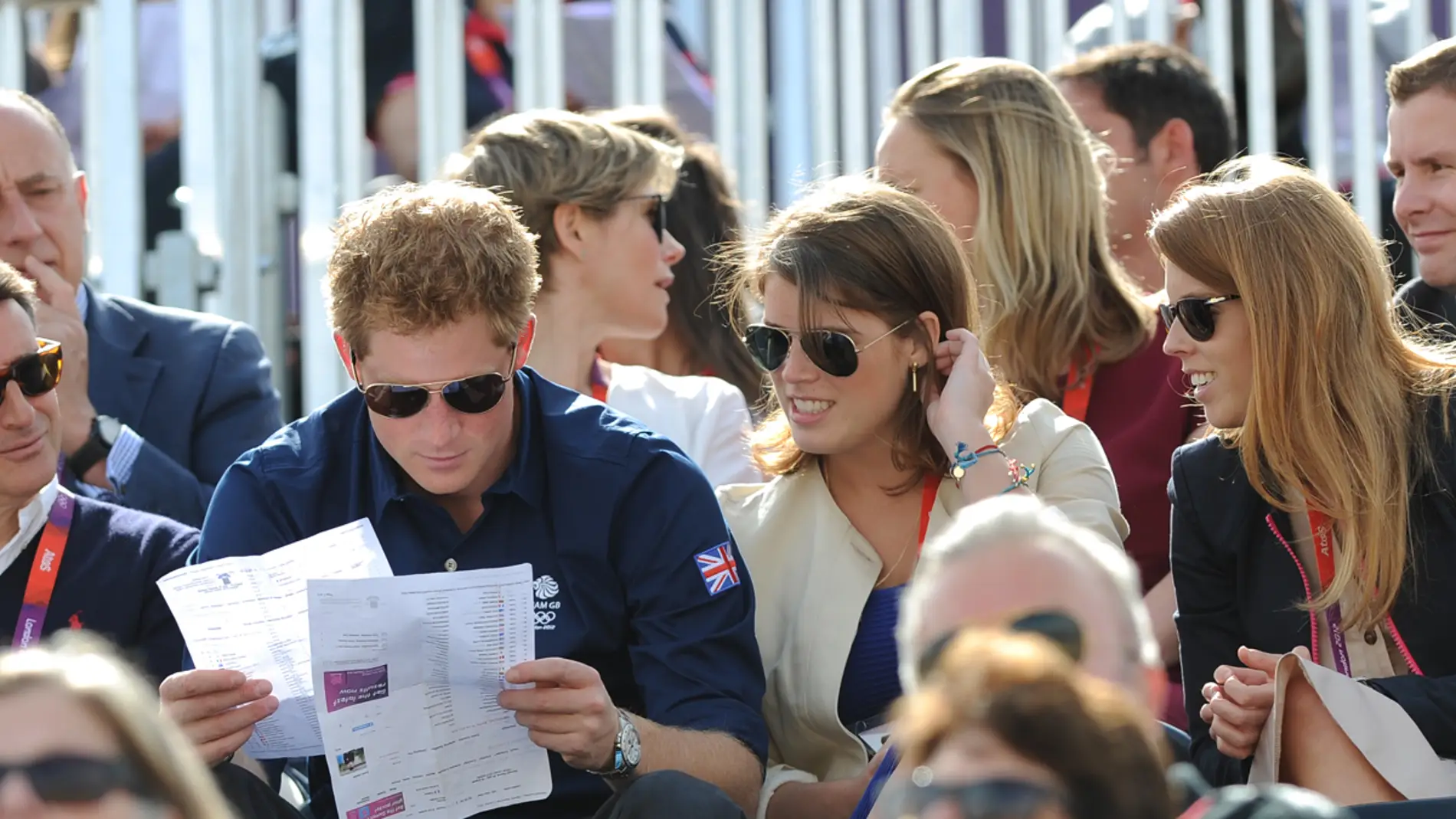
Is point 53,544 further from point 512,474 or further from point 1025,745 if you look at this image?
point 1025,745

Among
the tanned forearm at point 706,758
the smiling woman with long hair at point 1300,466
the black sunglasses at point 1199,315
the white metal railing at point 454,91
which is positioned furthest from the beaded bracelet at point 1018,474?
the white metal railing at point 454,91

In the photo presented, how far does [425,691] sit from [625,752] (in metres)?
0.31

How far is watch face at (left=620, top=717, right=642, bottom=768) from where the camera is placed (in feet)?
9.41

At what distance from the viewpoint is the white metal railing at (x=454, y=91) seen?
18.3 ft

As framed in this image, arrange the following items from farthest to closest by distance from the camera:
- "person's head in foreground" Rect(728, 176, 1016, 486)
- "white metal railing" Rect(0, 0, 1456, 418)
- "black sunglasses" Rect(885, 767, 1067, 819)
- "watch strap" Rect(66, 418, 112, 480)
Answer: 1. "white metal railing" Rect(0, 0, 1456, 418)
2. "watch strap" Rect(66, 418, 112, 480)
3. "person's head in foreground" Rect(728, 176, 1016, 486)
4. "black sunglasses" Rect(885, 767, 1067, 819)

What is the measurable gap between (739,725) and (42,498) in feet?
4.41

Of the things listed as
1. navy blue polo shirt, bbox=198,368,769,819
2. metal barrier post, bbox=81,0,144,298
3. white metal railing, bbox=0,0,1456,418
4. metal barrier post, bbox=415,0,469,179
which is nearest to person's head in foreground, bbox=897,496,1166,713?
navy blue polo shirt, bbox=198,368,769,819

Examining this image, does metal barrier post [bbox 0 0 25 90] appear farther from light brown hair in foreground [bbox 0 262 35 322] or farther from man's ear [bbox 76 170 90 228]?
light brown hair in foreground [bbox 0 262 35 322]

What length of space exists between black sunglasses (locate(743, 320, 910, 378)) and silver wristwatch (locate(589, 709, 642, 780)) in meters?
0.82

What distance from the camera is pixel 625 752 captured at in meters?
2.87

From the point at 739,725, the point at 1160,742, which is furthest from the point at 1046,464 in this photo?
the point at 1160,742

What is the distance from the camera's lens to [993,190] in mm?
4152

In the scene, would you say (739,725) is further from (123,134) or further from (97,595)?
(123,134)

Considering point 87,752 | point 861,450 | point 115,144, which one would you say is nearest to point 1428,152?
point 861,450
